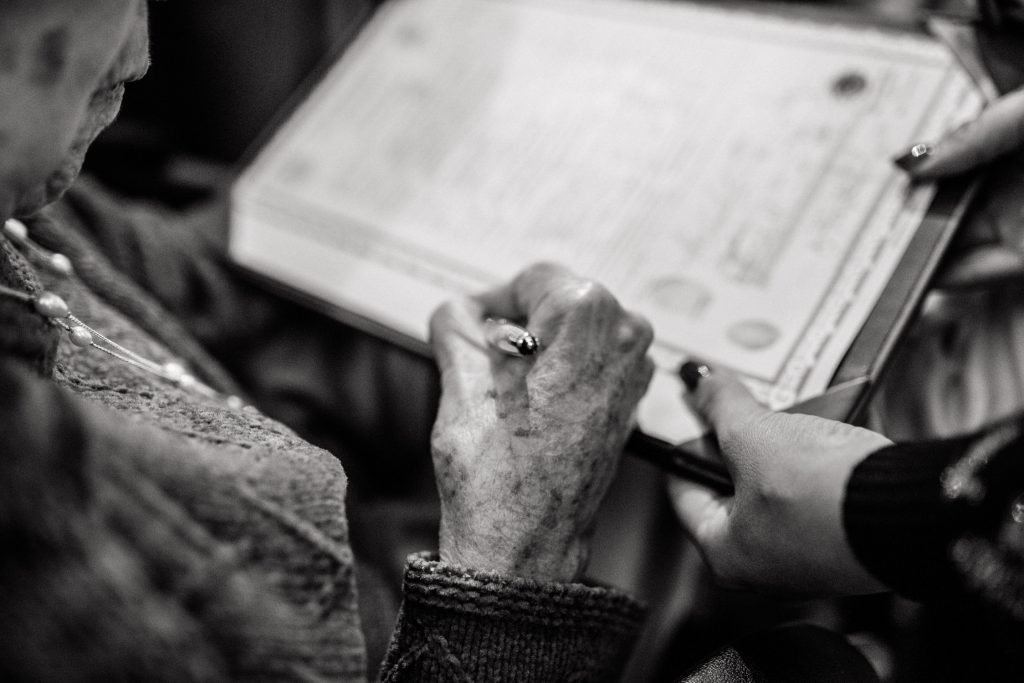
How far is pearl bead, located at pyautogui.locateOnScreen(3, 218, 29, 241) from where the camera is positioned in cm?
60

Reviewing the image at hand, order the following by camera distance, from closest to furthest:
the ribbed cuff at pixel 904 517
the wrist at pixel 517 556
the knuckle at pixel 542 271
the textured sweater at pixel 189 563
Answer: the textured sweater at pixel 189 563 → the ribbed cuff at pixel 904 517 → the wrist at pixel 517 556 → the knuckle at pixel 542 271

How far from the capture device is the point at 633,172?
0.77 metres

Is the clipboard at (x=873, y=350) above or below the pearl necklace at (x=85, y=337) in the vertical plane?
above

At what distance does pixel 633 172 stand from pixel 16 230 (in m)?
0.53

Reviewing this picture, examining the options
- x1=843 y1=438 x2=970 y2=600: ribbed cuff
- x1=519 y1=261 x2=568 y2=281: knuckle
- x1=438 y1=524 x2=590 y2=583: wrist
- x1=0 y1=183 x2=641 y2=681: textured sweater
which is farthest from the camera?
x1=519 y1=261 x2=568 y2=281: knuckle

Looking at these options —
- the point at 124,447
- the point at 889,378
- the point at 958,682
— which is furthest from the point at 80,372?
the point at 889,378

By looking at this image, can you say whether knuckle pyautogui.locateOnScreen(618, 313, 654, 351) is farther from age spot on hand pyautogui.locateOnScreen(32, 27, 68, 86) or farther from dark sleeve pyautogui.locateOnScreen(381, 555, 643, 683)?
age spot on hand pyautogui.locateOnScreen(32, 27, 68, 86)

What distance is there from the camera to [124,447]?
1.12ft

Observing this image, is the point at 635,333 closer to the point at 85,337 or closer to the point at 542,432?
the point at 542,432

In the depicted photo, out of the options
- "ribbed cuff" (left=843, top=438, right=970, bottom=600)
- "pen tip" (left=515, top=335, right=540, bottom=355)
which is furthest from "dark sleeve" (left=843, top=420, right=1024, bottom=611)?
"pen tip" (left=515, top=335, right=540, bottom=355)

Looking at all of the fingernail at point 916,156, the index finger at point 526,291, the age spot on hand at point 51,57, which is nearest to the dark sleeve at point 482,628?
the index finger at point 526,291

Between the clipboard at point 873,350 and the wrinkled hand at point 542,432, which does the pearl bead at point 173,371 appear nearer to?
the wrinkled hand at point 542,432

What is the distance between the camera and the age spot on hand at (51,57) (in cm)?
39

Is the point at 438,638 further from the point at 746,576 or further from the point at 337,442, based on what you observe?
the point at 337,442
